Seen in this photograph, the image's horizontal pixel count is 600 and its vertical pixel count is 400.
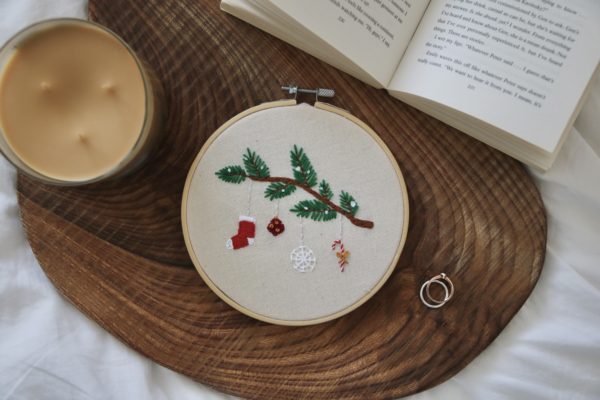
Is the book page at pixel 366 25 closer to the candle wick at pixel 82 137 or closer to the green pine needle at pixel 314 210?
the green pine needle at pixel 314 210

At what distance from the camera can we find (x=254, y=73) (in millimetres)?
807

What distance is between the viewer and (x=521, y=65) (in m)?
0.73

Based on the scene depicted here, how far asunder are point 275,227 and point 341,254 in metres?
0.10

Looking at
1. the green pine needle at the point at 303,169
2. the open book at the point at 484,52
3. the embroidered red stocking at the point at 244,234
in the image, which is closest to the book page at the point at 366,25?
the open book at the point at 484,52

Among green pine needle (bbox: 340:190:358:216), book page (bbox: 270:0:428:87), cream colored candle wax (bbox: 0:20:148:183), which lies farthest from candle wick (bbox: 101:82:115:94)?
green pine needle (bbox: 340:190:358:216)

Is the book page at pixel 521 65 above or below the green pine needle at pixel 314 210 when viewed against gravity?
above

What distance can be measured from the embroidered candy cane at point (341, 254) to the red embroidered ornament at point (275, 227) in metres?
0.08

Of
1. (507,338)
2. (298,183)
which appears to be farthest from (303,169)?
(507,338)

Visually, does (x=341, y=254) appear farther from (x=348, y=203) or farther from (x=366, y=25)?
(x=366, y=25)

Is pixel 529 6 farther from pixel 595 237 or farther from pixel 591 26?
pixel 595 237

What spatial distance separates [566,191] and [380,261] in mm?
313

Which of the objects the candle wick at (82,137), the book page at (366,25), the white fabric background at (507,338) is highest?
the book page at (366,25)

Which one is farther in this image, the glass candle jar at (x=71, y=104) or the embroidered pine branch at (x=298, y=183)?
the embroidered pine branch at (x=298, y=183)

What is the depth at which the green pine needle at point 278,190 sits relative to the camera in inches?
30.7
